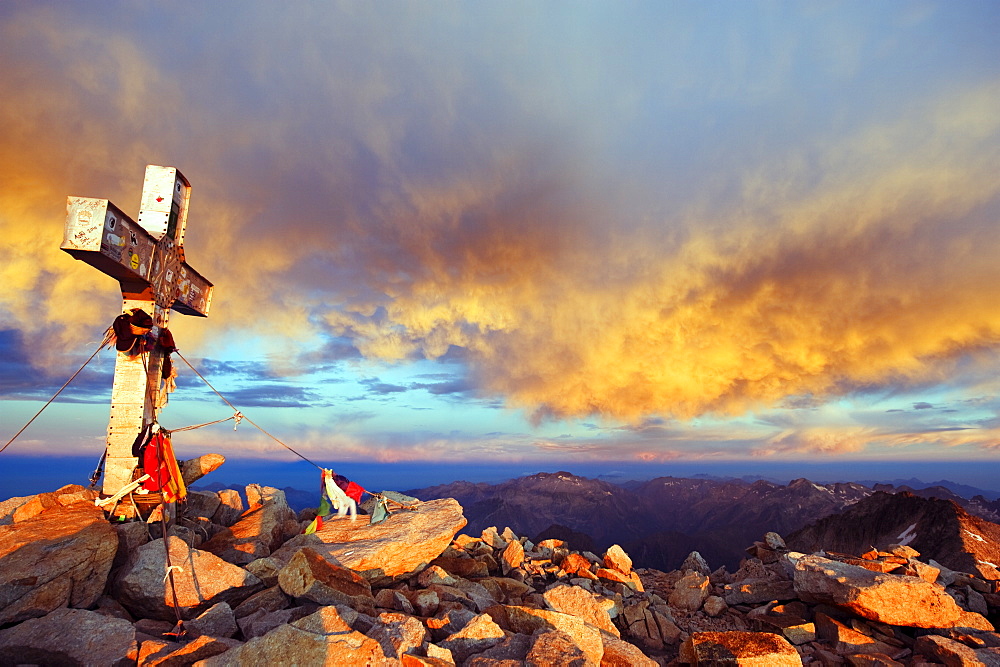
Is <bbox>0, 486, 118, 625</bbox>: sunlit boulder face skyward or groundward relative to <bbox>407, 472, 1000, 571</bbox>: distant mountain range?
skyward

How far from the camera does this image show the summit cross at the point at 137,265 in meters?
8.77

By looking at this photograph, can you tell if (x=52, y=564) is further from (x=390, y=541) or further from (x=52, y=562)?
(x=390, y=541)

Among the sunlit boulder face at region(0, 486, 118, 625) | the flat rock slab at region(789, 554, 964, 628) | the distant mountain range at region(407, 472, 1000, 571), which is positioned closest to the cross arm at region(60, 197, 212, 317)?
the sunlit boulder face at region(0, 486, 118, 625)

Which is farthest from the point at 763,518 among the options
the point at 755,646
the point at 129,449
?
the point at 129,449

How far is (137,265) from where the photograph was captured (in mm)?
9828

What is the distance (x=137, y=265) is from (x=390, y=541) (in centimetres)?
859

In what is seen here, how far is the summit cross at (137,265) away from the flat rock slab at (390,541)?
4867 mm

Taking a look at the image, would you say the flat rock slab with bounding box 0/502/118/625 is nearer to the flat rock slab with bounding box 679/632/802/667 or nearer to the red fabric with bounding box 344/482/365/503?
the red fabric with bounding box 344/482/365/503

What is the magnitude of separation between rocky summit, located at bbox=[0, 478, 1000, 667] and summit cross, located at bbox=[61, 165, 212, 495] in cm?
171

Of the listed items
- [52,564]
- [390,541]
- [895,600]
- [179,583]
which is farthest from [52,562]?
[895,600]

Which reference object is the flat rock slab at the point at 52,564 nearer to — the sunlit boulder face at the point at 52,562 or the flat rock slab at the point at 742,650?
the sunlit boulder face at the point at 52,562

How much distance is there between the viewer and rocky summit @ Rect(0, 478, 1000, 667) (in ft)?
19.9

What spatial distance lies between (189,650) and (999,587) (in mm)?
19445

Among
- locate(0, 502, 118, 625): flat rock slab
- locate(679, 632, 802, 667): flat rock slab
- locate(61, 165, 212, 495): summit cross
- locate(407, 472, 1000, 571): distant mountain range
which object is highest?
locate(61, 165, 212, 495): summit cross
